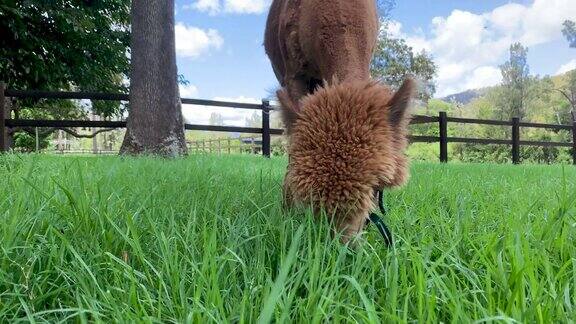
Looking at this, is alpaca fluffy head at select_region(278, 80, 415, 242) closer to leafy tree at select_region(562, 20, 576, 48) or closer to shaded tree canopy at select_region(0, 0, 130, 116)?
shaded tree canopy at select_region(0, 0, 130, 116)

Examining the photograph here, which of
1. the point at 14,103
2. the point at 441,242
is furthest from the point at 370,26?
the point at 14,103

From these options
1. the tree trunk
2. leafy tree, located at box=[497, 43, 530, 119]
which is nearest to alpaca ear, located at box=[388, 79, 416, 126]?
the tree trunk

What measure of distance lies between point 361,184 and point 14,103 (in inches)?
503

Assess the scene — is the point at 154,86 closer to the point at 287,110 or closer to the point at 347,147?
the point at 287,110

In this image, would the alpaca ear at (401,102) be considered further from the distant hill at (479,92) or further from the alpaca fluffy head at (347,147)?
the distant hill at (479,92)

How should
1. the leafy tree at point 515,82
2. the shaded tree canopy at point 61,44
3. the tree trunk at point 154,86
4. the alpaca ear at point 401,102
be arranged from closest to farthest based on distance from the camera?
the alpaca ear at point 401,102, the tree trunk at point 154,86, the shaded tree canopy at point 61,44, the leafy tree at point 515,82

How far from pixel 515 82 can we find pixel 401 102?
48.4 metres

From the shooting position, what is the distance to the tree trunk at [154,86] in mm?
7332

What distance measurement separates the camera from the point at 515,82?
44531mm

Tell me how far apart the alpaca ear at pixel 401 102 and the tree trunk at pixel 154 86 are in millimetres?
6199

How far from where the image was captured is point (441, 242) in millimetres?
1539

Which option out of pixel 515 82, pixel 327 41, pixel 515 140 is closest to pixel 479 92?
pixel 515 82

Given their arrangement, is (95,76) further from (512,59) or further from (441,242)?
(512,59)

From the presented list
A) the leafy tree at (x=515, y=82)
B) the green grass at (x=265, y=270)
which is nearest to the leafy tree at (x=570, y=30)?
the leafy tree at (x=515, y=82)
